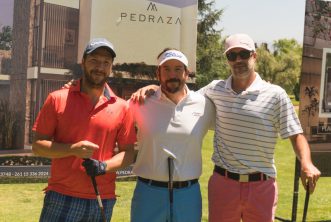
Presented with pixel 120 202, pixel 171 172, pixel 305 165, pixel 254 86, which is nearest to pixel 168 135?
pixel 171 172

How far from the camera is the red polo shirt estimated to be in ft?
10.4

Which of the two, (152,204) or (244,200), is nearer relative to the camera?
(152,204)

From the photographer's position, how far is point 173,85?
141 inches

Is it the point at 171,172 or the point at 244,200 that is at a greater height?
the point at 171,172

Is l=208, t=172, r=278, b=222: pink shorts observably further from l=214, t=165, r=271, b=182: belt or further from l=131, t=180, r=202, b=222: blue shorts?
l=131, t=180, r=202, b=222: blue shorts

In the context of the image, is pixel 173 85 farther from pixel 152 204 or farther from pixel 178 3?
pixel 178 3

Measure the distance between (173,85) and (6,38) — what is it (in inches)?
204

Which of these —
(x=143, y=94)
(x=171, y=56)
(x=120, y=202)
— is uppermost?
(x=171, y=56)

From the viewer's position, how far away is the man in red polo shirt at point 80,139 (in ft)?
10.4

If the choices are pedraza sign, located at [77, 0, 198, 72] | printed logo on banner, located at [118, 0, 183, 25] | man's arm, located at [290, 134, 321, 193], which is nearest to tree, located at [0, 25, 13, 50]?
pedraza sign, located at [77, 0, 198, 72]

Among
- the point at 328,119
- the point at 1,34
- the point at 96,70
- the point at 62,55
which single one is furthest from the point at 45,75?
the point at 96,70

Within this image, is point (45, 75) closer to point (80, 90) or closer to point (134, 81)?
point (134, 81)

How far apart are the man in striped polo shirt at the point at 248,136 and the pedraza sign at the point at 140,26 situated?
491 centimetres

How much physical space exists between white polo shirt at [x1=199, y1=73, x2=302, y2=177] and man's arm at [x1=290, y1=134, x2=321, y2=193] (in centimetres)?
8
